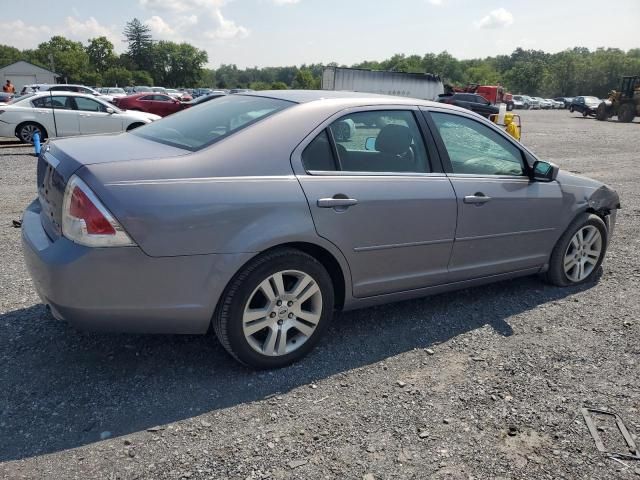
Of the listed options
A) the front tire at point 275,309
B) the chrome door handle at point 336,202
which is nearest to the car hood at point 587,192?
the chrome door handle at point 336,202

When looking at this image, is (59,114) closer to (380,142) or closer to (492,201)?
(380,142)

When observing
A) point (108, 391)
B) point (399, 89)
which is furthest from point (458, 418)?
point (399, 89)

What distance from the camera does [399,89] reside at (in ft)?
85.3

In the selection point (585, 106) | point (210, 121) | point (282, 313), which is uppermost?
point (210, 121)

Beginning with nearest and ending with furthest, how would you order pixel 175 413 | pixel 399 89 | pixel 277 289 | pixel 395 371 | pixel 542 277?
1. pixel 175 413
2. pixel 277 289
3. pixel 395 371
4. pixel 542 277
5. pixel 399 89

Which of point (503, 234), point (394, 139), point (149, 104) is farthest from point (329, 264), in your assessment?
point (149, 104)

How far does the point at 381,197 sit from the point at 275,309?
37.8 inches

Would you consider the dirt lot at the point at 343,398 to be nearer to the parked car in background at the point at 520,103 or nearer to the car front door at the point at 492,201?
the car front door at the point at 492,201

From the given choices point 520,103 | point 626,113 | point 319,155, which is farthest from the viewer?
point 520,103

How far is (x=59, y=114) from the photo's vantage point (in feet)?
43.9

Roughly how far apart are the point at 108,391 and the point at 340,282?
1.48 m

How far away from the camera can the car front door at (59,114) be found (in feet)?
43.6

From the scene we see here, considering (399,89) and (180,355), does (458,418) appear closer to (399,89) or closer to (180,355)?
(180,355)

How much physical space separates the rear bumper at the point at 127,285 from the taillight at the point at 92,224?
0.12 ft
